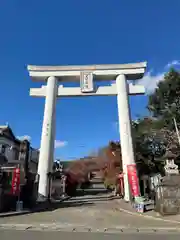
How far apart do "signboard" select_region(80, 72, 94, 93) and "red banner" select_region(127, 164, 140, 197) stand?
9.24 metres

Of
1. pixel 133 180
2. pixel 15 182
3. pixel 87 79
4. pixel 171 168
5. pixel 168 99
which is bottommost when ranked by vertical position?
pixel 15 182

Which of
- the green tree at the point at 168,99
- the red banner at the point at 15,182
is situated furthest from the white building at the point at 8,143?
the green tree at the point at 168,99

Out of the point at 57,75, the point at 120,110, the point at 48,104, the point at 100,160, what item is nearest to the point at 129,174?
the point at 120,110

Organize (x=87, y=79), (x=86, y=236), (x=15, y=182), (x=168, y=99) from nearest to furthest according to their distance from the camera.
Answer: (x=86, y=236) → (x=15, y=182) → (x=87, y=79) → (x=168, y=99)

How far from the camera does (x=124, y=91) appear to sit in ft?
82.4

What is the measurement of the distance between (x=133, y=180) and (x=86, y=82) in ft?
36.9

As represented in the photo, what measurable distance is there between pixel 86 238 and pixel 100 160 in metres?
35.8

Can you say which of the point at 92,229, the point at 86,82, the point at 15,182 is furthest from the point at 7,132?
the point at 92,229

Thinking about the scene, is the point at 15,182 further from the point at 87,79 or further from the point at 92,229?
the point at 87,79

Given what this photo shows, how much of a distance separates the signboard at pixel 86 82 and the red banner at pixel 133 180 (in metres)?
9.24

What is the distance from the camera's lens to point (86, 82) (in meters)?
25.5

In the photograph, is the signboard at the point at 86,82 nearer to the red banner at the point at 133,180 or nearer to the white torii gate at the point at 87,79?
the white torii gate at the point at 87,79

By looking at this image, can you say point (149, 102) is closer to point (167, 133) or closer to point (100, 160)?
point (167, 133)

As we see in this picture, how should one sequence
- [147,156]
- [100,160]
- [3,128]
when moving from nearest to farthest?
[147,156] < [3,128] < [100,160]
